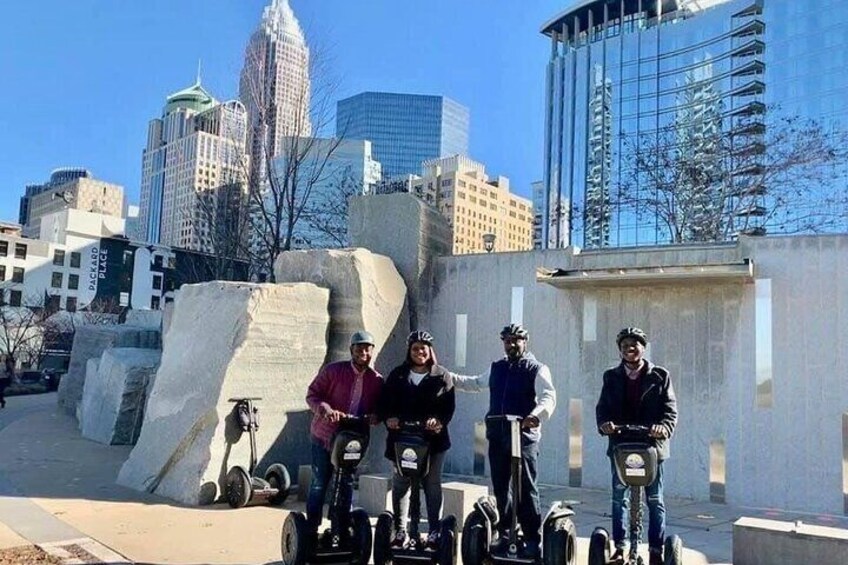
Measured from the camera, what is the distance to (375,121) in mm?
33750

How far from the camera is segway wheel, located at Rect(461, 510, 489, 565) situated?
4.43 m

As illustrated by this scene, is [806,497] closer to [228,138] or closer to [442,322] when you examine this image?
[442,322]

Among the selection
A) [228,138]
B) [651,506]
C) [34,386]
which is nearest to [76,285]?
[34,386]

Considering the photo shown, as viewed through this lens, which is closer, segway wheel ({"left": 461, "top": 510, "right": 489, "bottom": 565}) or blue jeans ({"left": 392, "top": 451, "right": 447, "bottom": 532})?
segway wheel ({"left": 461, "top": 510, "right": 489, "bottom": 565})

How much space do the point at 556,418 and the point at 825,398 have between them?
2738 millimetres

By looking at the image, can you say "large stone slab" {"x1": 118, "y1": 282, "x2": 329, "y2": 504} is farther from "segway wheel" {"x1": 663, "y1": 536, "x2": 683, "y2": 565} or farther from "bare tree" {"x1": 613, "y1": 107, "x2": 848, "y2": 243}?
"bare tree" {"x1": 613, "y1": 107, "x2": 848, "y2": 243}

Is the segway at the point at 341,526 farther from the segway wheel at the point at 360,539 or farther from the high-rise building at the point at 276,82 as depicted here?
the high-rise building at the point at 276,82

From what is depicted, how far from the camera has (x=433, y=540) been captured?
4562mm

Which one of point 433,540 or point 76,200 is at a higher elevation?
point 76,200

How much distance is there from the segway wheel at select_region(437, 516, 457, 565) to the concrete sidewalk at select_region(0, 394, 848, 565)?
1.14 m

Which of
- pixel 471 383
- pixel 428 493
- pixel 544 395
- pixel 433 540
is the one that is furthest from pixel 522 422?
pixel 433 540

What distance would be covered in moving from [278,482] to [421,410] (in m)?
2.77

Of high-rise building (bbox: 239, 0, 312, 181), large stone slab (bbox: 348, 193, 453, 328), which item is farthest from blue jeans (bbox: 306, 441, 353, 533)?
high-rise building (bbox: 239, 0, 312, 181)

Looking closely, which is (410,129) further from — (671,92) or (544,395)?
(544,395)
